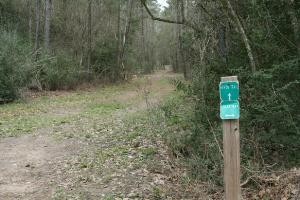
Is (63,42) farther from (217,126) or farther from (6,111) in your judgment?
(217,126)

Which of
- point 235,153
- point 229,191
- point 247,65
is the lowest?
point 229,191

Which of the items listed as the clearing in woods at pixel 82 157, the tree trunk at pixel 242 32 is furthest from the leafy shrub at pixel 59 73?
the tree trunk at pixel 242 32

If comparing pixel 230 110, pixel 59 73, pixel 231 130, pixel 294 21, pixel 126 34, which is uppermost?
pixel 126 34

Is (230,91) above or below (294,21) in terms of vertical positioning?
below

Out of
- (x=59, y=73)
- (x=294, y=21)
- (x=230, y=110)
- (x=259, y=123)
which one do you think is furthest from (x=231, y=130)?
(x=59, y=73)

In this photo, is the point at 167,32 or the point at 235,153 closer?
the point at 235,153

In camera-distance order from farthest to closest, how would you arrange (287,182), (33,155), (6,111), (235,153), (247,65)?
1. (6,111)
2. (33,155)
3. (247,65)
4. (287,182)
5. (235,153)

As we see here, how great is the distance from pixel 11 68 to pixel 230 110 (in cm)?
1506

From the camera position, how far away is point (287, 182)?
5520mm

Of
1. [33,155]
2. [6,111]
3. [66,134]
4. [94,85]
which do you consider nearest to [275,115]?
[33,155]

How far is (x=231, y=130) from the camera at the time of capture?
360cm

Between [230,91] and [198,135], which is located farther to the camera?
[198,135]

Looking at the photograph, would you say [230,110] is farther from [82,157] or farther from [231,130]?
[82,157]

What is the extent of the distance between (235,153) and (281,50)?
3.77 m
